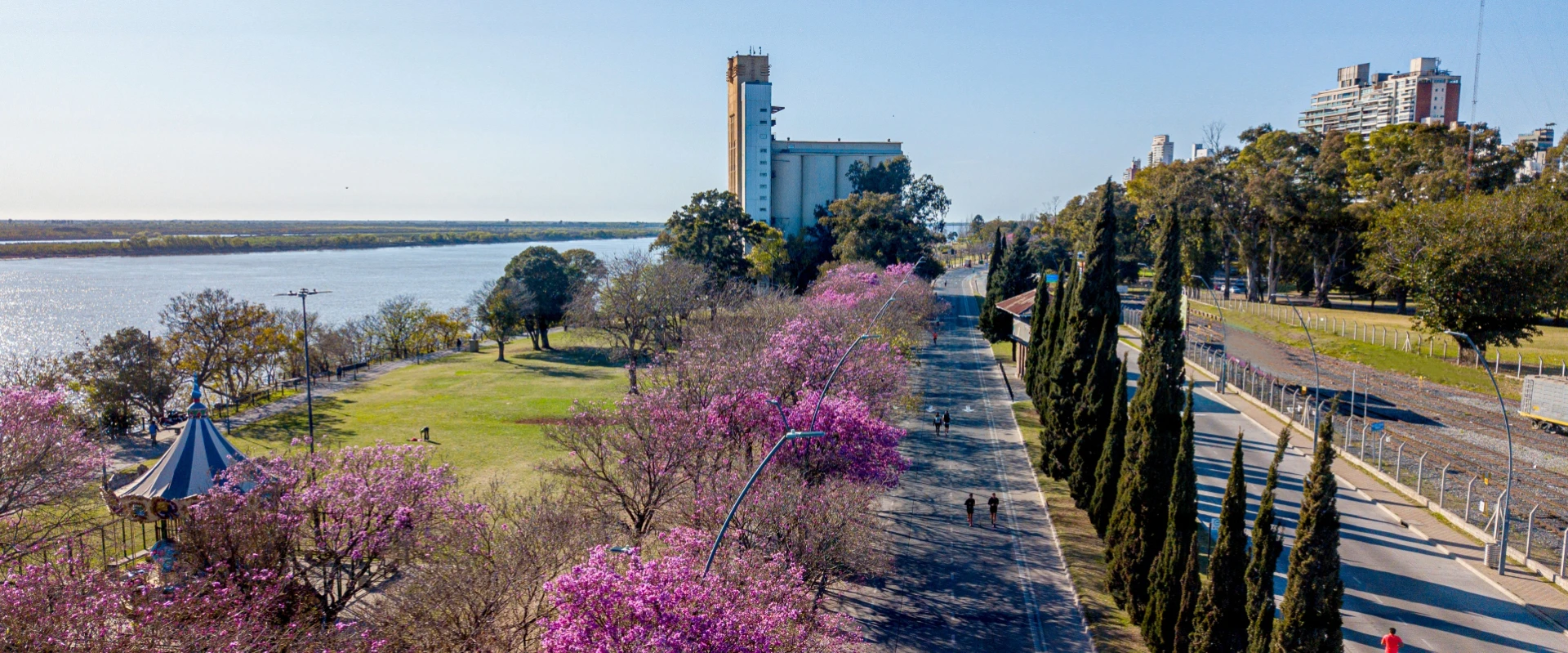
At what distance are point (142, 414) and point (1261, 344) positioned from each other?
59.8m

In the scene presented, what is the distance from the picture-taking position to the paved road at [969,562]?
17.7 metres

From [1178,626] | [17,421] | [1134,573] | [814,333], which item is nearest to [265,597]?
[17,421]

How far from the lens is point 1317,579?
12102 millimetres

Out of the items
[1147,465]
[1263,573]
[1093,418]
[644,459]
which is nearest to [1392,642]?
[1263,573]

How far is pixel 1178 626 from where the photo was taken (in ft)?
50.3

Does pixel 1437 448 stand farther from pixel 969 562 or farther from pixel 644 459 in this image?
pixel 644 459

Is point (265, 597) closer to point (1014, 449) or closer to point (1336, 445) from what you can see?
point (1014, 449)

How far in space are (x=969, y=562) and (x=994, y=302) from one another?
129 feet

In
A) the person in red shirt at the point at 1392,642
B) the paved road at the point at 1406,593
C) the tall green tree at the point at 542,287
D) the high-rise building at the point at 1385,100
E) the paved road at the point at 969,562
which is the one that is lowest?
the paved road at the point at 969,562

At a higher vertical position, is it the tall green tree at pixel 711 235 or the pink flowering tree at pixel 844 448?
the tall green tree at pixel 711 235

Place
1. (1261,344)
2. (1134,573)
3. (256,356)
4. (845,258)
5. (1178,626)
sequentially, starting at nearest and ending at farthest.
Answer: (1178,626), (1134,573), (256,356), (1261,344), (845,258)

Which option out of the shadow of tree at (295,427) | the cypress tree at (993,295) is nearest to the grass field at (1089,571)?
the shadow of tree at (295,427)

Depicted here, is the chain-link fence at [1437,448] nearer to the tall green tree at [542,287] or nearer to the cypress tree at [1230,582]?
the cypress tree at [1230,582]

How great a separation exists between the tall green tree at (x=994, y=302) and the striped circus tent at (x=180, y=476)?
152 ft
